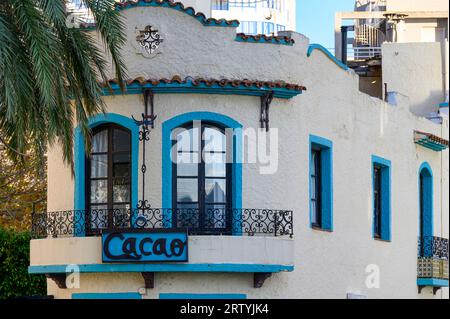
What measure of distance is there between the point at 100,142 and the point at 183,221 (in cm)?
245

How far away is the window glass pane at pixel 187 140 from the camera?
76.8ft

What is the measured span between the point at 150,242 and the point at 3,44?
5.65 m

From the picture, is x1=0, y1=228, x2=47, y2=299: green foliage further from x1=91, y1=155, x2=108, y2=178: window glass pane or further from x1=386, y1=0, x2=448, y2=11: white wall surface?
x1=386, y1=0, x2=448, y2=11: white wall surface

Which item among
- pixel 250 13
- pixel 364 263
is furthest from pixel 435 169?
pixel 250 13

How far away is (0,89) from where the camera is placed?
18.6 m

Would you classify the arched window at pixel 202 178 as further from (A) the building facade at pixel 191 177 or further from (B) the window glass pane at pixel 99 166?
(B) the window glass pane at pixel 99 166

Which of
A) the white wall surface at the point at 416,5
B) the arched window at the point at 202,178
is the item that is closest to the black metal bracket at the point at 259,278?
the arched window at the point at 202,178

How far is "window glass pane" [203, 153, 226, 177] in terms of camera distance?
2358 centimetres

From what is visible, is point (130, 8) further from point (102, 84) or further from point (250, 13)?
Result: point (250, 13)

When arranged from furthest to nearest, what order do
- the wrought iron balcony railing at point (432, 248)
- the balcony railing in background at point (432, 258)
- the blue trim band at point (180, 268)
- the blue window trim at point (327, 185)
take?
the wrought iron balcony railing at point (432, 248) → the balcony railing in background at point (432, 258) → the blue window trim at point (327, 185) → the blue trim band at point (180, 268)

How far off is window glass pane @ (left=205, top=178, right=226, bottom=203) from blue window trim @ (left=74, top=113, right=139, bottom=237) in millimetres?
1393

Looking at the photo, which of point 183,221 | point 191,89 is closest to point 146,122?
point 191,89

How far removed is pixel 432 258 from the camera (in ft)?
102

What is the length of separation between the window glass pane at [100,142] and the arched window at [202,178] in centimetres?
153
